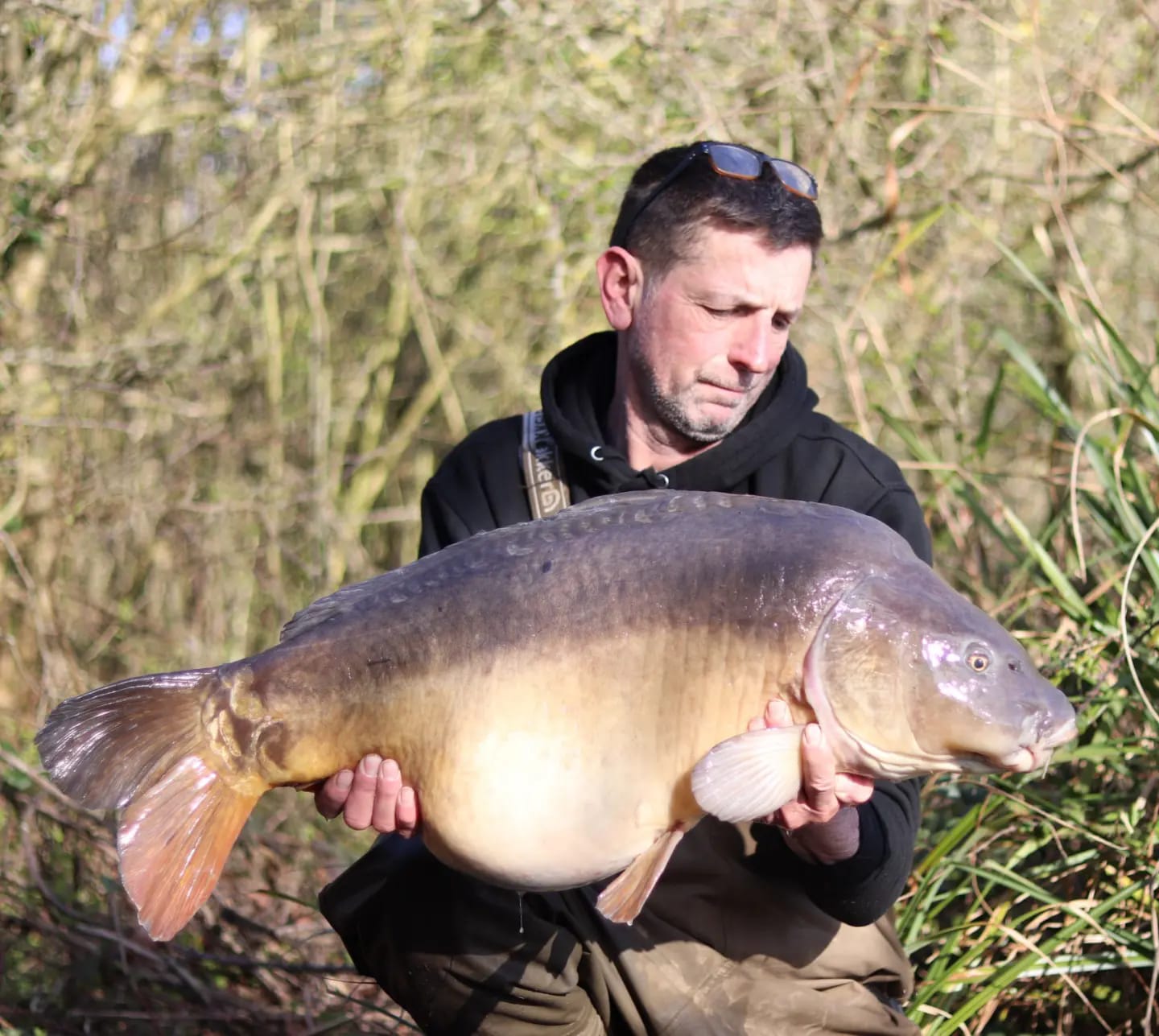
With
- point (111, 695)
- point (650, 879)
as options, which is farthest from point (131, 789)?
point (650, 879)

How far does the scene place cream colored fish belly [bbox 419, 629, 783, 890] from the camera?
1.70 metres

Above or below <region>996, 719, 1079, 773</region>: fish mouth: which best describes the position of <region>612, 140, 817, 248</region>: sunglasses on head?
above

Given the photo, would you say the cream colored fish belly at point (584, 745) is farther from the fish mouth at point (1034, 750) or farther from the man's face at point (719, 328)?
the man's face at point (719, 328)

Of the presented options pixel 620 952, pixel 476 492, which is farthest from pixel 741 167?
pixel 620 952

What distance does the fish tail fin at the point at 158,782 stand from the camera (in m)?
1.80

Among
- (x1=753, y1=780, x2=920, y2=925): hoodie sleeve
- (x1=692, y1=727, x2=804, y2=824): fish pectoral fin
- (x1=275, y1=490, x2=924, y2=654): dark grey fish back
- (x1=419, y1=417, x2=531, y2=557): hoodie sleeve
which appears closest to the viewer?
(x1=692, y1=727, x2=804, y2=824): fish pectoral fin

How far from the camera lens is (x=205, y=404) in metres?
5.01

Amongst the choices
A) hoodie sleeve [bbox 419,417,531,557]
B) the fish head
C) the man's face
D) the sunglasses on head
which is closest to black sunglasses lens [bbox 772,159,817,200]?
the sunglasses on head

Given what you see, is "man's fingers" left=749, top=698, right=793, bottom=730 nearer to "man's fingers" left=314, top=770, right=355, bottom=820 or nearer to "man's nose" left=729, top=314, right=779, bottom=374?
"man's fingers" left=314, top=770, right=355, bottom=820

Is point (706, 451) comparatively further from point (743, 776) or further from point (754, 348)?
point (743, 776)

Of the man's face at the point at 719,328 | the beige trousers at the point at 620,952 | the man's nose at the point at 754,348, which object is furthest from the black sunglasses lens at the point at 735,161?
the beige trousers at the point at 620,952

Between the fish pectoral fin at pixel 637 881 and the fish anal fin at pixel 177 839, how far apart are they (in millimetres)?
457

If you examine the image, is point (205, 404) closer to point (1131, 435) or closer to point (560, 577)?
point (1131, 435)

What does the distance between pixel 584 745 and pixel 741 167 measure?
1019 millimetres
